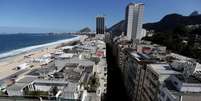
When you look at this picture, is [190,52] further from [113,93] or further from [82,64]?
[82,64]

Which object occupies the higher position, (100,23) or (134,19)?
(134,19)

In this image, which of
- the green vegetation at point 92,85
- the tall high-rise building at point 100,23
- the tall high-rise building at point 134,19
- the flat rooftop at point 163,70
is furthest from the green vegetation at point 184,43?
the tall high-rise building at point 100,23

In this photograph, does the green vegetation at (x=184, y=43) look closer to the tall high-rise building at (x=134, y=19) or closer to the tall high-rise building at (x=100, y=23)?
the tall high-rise building at (x=134, y=19)

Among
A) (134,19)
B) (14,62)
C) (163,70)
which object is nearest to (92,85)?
(163,70)

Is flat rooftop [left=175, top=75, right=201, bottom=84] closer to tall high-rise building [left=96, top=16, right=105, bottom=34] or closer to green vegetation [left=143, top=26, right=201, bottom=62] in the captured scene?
green vegetation [left=143, top=26, right=201, bottom=62]

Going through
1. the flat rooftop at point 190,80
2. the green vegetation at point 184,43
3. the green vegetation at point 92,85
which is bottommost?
the green vegetation at point 92,85

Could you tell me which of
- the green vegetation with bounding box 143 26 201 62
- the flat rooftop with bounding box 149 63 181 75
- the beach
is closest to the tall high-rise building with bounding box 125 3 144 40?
the green vegetation with bounding box 143 26 201 62

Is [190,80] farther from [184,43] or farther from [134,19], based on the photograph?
[134,19]

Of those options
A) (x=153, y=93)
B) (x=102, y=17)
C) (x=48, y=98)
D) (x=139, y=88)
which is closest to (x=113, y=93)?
(x=139, y=88)

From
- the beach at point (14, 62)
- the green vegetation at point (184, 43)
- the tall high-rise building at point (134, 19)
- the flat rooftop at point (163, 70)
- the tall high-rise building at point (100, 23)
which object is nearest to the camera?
the flat rooftop at point (163, 70)
